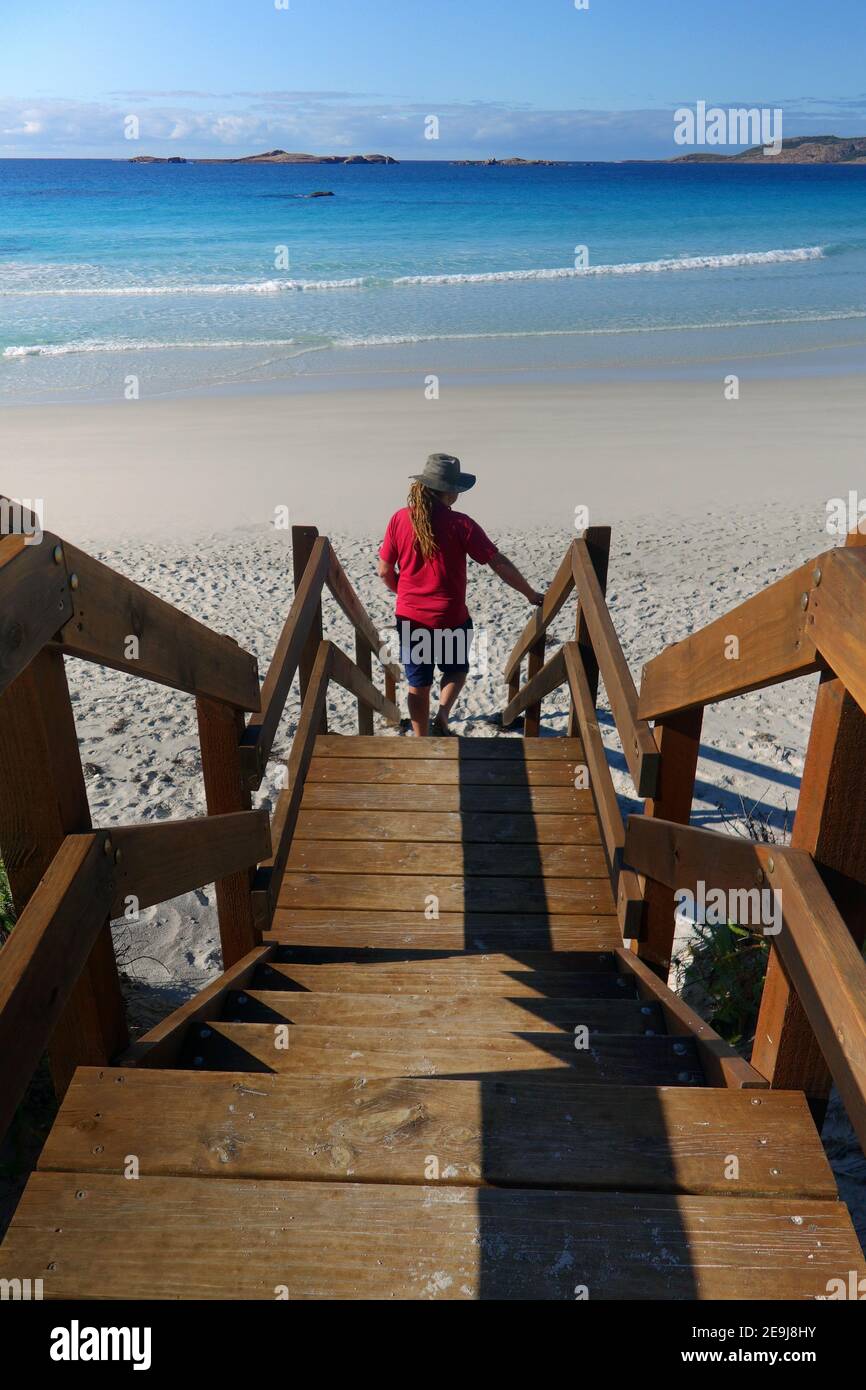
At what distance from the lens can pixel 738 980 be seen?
3459 mm

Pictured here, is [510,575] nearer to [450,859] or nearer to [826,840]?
[450,859]

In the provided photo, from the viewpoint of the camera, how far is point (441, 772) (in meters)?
4.82

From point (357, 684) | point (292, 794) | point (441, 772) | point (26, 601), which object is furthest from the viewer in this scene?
Answer: point (357, 684)

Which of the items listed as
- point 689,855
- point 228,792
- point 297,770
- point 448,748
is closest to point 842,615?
point 689,855

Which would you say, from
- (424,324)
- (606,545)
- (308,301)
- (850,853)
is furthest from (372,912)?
(308,301)

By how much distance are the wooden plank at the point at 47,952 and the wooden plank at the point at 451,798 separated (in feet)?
8.80

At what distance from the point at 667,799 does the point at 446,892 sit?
4.32ft

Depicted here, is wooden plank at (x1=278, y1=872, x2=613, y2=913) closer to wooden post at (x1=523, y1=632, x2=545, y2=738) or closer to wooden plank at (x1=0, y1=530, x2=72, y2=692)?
wooden post at (x1=523, y1=632, x2=545, y2=738)

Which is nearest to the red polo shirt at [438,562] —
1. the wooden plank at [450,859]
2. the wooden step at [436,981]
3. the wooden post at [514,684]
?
the wooden post at [514,684]

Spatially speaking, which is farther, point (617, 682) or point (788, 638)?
point (617, 682)

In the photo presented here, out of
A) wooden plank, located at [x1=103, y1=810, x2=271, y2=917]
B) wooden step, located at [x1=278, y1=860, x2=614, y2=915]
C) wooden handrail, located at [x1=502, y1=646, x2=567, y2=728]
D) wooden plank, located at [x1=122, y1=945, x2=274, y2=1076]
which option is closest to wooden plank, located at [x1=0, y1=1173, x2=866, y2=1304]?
wooden plank, located at [x1=122, y1=945, x2=274, y2=1076]

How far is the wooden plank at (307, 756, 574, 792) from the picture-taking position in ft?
15.5

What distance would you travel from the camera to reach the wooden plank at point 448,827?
14.0 ft

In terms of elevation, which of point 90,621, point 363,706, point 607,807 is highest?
point 90,621
